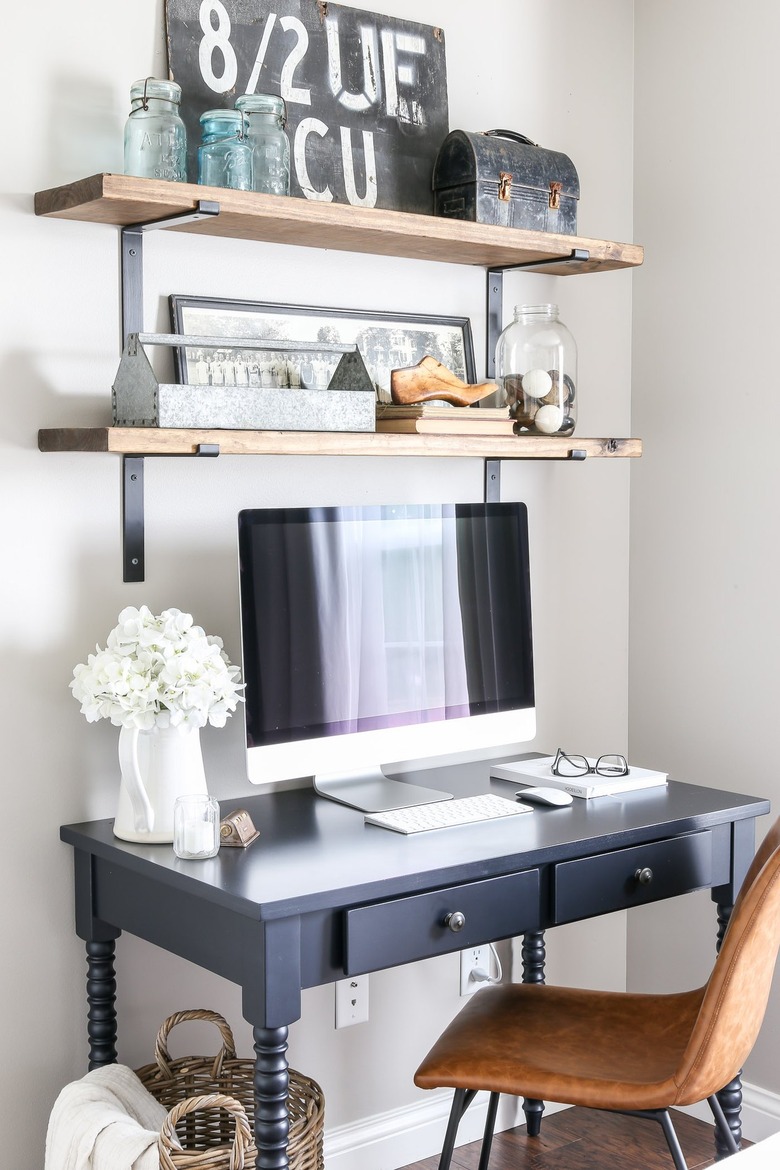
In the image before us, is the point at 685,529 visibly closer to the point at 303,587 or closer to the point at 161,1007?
the point at 303,587

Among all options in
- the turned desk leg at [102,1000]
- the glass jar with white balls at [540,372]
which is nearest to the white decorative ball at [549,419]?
the glass jar with white balls at [540,372]

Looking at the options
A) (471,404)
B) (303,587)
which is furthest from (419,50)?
(303,587)

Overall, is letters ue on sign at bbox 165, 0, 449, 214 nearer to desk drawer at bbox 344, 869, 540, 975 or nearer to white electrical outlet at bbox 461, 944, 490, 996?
desk drawer at bbox 344, 869, 540, 975

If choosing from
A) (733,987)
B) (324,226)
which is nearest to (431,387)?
(324,226)

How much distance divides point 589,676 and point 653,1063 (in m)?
1.06

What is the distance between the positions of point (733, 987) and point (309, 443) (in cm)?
100

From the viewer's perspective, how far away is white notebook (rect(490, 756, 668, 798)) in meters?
2.25

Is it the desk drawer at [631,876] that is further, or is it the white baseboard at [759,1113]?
the white baseboard at [759,1113]

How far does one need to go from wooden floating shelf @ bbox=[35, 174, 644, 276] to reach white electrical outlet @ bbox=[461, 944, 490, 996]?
1.36m

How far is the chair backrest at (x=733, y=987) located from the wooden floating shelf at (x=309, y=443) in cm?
86

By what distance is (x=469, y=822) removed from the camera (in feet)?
6.69

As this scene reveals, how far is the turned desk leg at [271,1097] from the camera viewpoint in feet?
5.42

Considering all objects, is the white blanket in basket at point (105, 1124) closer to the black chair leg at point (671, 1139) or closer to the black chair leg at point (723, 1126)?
the black chair leg at point (671, 1139)

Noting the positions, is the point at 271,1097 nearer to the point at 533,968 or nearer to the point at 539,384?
the point at 533,968
